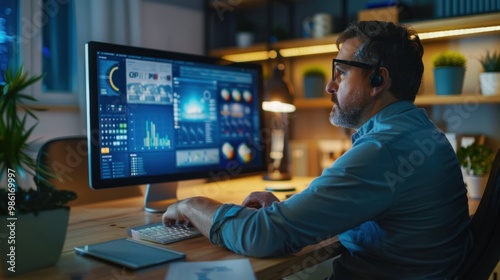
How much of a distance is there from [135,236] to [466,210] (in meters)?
0.80

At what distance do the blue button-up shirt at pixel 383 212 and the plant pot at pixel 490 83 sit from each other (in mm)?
1125

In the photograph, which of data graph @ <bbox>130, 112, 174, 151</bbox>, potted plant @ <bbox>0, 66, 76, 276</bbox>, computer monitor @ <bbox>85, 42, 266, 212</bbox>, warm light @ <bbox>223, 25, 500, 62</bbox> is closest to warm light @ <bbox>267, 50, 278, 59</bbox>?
warm light @ <bbox>223, 25, 500, 62</bbox>

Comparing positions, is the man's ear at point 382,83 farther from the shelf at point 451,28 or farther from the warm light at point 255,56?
the warm light at point 255,56

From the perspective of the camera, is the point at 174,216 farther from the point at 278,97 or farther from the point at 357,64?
the point at 278,97

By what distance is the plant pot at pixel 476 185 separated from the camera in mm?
1676

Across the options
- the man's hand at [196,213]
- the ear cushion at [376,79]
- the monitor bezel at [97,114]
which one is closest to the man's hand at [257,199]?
the man's hand at [196,213]

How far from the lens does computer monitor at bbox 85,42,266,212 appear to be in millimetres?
1300

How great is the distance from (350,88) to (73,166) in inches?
42.4

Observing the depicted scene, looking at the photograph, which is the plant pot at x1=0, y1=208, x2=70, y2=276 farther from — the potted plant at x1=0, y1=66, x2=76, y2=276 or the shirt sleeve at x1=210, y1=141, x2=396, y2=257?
the shirt sleeve at x1=210, y1=141, x2=396, y2=257

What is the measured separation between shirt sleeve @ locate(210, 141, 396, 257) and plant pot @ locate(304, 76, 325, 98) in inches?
65.4

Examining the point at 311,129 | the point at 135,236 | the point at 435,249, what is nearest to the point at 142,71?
the point at 135,236

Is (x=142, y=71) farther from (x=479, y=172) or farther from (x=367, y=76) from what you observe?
(x=479, y=172)

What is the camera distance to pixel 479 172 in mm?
1704

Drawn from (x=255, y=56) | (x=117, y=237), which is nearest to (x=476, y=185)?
(x=117, y=237)
